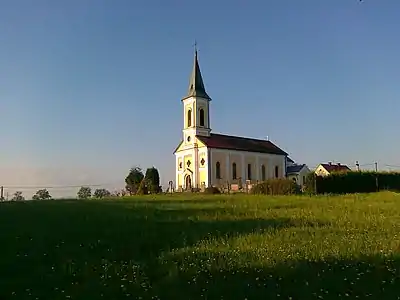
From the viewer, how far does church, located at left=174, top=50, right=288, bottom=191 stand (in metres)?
68.9

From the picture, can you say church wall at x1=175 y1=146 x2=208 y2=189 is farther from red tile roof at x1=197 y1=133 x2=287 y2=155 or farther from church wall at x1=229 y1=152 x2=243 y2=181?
church wall at x1=229 y1=152 x2=243 y2=181

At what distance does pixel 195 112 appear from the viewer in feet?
239

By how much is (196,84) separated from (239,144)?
11.2 m

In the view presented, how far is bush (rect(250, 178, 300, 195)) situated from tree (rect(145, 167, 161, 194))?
53.8 feet

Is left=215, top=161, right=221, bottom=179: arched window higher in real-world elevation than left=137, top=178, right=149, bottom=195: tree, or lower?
higher

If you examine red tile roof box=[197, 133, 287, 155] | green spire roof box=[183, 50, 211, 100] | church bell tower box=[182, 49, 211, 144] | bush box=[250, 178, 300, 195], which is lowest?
bush box=[250, 178, 300, 195]

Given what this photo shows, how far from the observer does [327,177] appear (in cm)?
4184

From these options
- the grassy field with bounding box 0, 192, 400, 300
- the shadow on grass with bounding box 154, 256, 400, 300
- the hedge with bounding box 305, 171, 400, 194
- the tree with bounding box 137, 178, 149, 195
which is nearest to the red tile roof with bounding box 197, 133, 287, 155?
the tree with bounding box 137, 178, 149, 195

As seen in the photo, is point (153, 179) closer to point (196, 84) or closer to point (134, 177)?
point (134, 177)

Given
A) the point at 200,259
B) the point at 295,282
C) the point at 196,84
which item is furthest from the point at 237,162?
the point at 295,282

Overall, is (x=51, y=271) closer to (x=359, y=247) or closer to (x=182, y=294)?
(x=182, y=294)

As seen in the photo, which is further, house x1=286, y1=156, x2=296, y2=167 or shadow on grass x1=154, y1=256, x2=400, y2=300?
house x1=286, y1=156, x2=296, y2=167

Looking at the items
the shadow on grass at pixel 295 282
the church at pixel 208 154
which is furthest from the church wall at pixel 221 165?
the shadow on grass at pixel 295 282

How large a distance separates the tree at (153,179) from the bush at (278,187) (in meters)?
16.4
